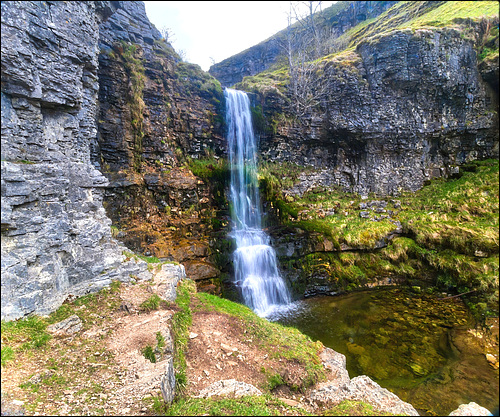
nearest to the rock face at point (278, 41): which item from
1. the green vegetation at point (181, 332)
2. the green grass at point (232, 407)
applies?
the green vegetation at point (181, 332)

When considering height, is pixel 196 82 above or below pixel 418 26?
below

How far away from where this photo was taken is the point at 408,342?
8.53 meters

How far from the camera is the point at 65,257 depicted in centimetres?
629

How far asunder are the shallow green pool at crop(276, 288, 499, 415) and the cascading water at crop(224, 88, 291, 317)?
1.69m

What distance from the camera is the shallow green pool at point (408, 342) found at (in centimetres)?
636

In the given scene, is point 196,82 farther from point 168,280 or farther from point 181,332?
point 181,332

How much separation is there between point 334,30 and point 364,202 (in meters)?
24.3

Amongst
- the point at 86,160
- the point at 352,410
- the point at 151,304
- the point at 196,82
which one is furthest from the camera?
the point at 196,82

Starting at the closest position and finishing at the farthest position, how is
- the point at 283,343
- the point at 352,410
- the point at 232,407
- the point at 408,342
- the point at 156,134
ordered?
the point at 232,407
the point at 352,410
the point at 283,343
the point at 408,342
the point at 156,134

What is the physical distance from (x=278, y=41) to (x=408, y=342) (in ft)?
112

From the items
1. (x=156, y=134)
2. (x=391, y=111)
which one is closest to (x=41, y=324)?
Answer: (x=156, y=134)

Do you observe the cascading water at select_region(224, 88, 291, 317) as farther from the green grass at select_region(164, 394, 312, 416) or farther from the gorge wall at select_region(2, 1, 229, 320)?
the green grass at select_region(164, 394, 312, 416)

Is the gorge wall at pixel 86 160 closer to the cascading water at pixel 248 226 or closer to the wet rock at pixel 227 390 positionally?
the cascading water at pixel 248 226

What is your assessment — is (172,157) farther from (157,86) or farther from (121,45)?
(121,45)
